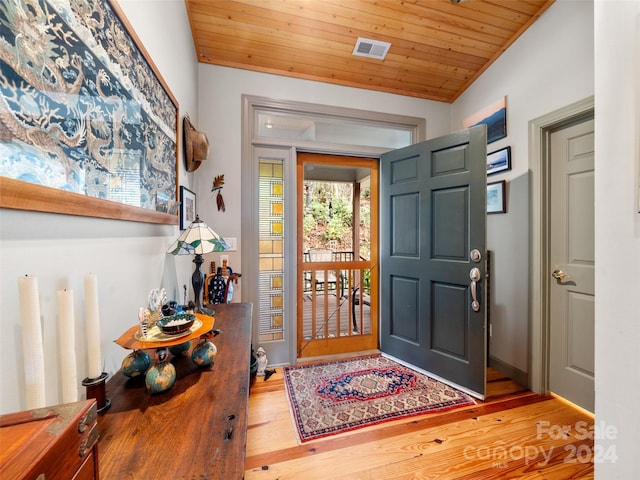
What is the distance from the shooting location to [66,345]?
1.90ft

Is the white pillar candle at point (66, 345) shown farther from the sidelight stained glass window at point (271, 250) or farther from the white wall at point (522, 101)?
the white wall at point (522, 101)

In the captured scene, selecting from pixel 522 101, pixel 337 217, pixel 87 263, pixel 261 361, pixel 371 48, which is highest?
pixel 371 48

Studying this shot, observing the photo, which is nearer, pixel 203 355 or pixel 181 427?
pixel 181 427

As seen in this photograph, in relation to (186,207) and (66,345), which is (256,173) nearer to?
(186,207)

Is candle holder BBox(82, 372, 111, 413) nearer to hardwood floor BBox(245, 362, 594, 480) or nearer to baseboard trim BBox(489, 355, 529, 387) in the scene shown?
hardwood floor BBox(245, 362, 594, 480)

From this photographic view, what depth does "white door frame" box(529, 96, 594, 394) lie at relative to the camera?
1995 mm

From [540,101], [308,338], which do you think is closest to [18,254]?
[308,338]

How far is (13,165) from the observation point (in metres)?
0.50

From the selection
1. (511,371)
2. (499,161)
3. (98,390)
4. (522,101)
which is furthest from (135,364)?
(522,101)

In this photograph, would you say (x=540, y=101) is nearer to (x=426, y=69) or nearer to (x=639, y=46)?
(x=426, y=69)

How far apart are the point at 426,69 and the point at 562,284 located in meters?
2.16

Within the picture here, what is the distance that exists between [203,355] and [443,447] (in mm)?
1496

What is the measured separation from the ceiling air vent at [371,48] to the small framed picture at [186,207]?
1.82m

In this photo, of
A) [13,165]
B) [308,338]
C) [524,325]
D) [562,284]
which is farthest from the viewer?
[308,338]
